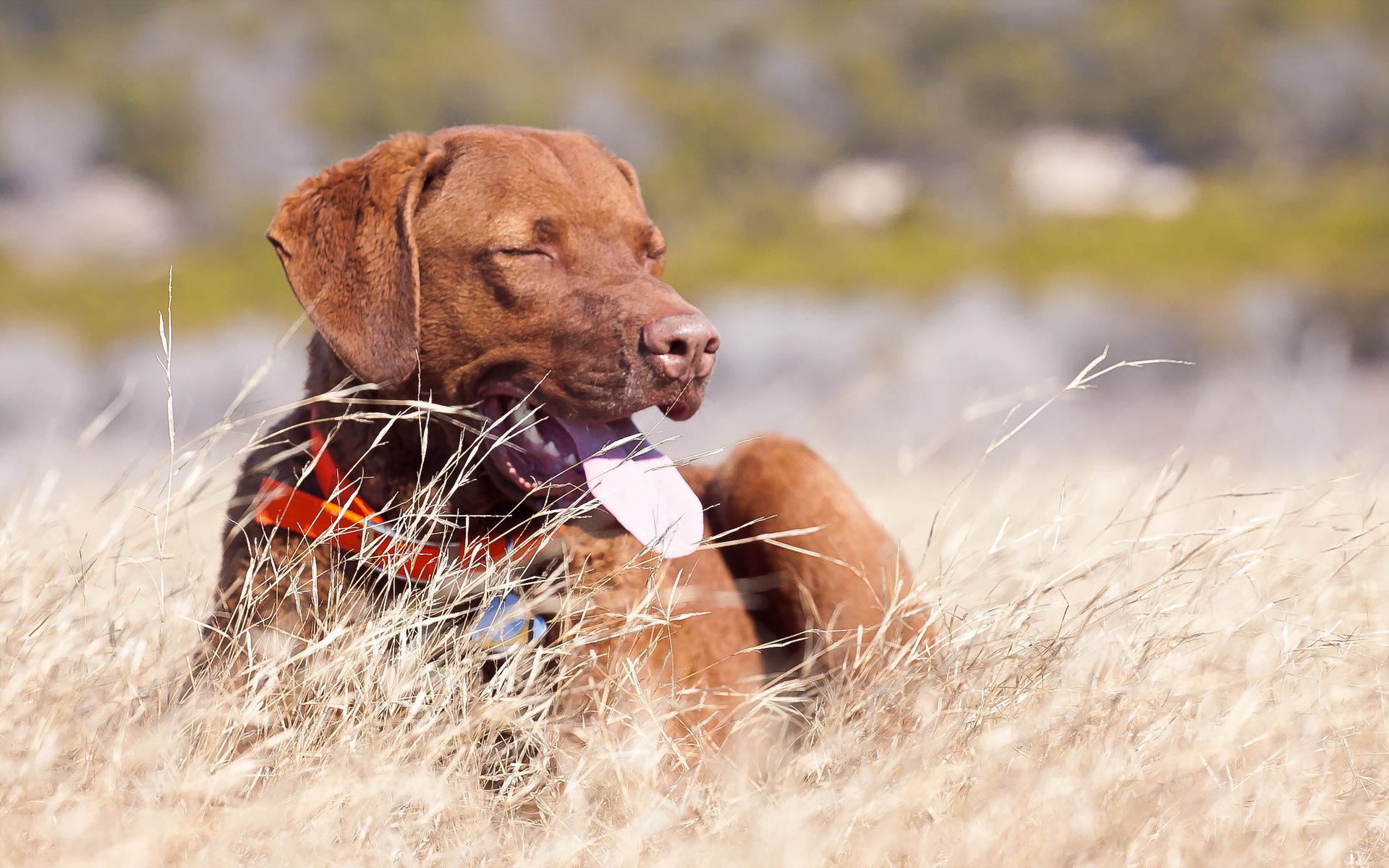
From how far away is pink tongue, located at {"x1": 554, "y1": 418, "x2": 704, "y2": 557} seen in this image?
103 inches

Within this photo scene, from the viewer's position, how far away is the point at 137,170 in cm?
1805

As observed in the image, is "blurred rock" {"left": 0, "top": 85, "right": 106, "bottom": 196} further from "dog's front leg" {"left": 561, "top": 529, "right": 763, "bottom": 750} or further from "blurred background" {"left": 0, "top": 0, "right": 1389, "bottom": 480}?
"dog's front leg" {"left": 561, "top": 529, "right": 763, "bottom": 750}

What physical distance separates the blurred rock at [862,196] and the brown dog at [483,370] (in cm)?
1576

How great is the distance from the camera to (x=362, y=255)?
9.17 feet

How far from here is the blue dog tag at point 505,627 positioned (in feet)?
8.36

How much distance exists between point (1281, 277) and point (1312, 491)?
14.5 metres

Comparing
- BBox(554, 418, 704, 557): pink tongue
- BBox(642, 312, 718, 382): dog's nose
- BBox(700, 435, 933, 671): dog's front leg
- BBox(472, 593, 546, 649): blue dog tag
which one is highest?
BBox(642, 312, 718, 382): dog's nose

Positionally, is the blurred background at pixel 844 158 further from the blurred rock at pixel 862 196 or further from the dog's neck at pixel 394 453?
the dog's neck at pixel 394 453

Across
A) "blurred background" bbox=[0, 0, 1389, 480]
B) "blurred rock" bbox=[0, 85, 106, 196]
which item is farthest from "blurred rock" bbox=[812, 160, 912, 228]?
"blurred rock" bbox=[0, 85, 106, 196]

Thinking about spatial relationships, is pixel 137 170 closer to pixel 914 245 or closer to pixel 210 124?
pixel 210 124

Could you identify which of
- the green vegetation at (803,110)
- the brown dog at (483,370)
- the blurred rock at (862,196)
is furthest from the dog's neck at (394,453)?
the blurred rock at (862,196)

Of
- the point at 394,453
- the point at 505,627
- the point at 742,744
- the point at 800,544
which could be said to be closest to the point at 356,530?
the point at 394,453

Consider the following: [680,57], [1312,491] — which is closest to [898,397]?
[1312,491]

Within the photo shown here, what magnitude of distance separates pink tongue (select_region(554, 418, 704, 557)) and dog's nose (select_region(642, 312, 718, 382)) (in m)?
0.17
